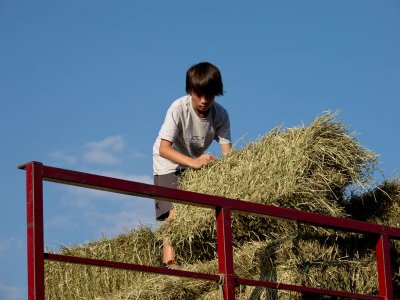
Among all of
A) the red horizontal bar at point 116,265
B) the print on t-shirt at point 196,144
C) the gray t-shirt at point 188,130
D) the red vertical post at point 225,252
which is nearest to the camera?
the red horizontal bar at point 116,265

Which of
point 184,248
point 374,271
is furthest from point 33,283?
point 374,271

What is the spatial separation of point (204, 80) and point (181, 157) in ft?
1.96

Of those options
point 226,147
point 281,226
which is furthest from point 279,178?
→ point 226,147

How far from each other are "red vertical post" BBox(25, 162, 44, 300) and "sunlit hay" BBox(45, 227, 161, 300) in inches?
116

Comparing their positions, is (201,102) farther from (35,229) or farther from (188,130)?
(35,229)

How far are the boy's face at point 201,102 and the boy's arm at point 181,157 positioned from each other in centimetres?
36

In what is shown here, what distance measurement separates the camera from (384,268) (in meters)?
5.64

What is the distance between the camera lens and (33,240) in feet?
12.6

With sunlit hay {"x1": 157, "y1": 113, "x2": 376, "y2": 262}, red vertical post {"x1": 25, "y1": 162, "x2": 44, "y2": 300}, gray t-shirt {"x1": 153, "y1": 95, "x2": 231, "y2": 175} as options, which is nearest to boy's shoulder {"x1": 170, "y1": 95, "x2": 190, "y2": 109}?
gray t-shirt {"x1": 153, "y1": 95, "x2": 231, "y2": 175}

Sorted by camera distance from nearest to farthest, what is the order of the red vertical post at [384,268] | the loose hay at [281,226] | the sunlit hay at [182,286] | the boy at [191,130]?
1. the sunlit hay at [182,286]
2. the loose hay at [281,226]
3. the red vertical post at [384,268]
4. the boy at [191,130]

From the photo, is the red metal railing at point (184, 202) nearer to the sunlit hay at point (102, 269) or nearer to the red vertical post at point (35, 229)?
the red vertical post at point (35, 229)

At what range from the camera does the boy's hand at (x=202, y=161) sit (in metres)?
6.69

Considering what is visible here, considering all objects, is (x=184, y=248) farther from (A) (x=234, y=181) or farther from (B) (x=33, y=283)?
(B) (x=33, y=283)

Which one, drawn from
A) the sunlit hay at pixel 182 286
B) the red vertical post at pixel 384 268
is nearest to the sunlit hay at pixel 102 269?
the sunlit hay at pixel 182 286
